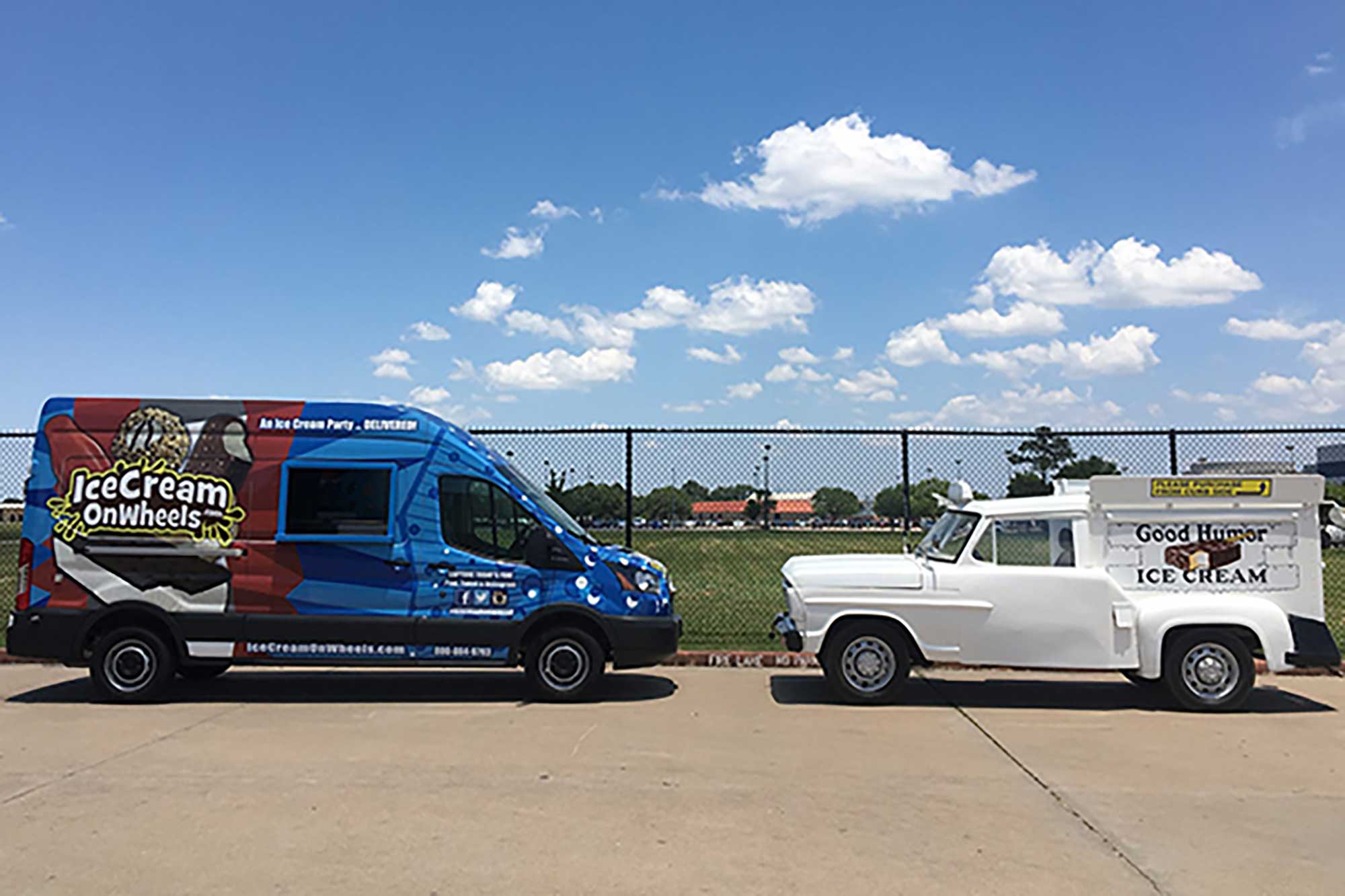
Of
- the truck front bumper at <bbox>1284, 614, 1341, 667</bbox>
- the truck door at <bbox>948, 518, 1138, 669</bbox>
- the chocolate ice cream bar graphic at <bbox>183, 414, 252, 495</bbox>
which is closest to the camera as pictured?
the truck front bumper at <bbox>1284, 614, 1341, 667</bbox>

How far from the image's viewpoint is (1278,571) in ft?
29.6

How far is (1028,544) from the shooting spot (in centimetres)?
900

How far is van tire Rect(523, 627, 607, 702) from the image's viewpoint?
901 cm

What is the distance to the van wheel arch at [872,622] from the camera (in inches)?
352

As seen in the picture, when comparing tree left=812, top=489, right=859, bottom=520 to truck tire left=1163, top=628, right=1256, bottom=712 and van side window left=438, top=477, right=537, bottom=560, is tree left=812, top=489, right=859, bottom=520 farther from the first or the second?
van side window left=438, top=477, right=537, bottom=560

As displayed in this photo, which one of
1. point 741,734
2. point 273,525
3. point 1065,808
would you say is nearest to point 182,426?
point 273,525

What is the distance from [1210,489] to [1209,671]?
1596 millimetres

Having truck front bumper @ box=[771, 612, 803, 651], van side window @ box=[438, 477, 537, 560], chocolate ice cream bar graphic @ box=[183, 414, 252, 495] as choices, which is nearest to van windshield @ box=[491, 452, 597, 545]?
van side window @ box=[438, 477, 537, 560]

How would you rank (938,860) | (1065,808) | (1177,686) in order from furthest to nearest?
(1177,686) → (1065,808) → (938,860)

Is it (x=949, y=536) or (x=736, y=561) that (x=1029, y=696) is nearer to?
(x=949, y=536)

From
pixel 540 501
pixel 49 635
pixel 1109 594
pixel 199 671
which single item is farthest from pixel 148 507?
pixel 1109 594

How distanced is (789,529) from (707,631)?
1651mm

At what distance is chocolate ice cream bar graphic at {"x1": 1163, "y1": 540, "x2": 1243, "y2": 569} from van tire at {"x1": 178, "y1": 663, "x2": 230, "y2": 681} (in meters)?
8.94

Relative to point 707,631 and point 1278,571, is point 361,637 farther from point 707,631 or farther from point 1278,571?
point 1278,571
